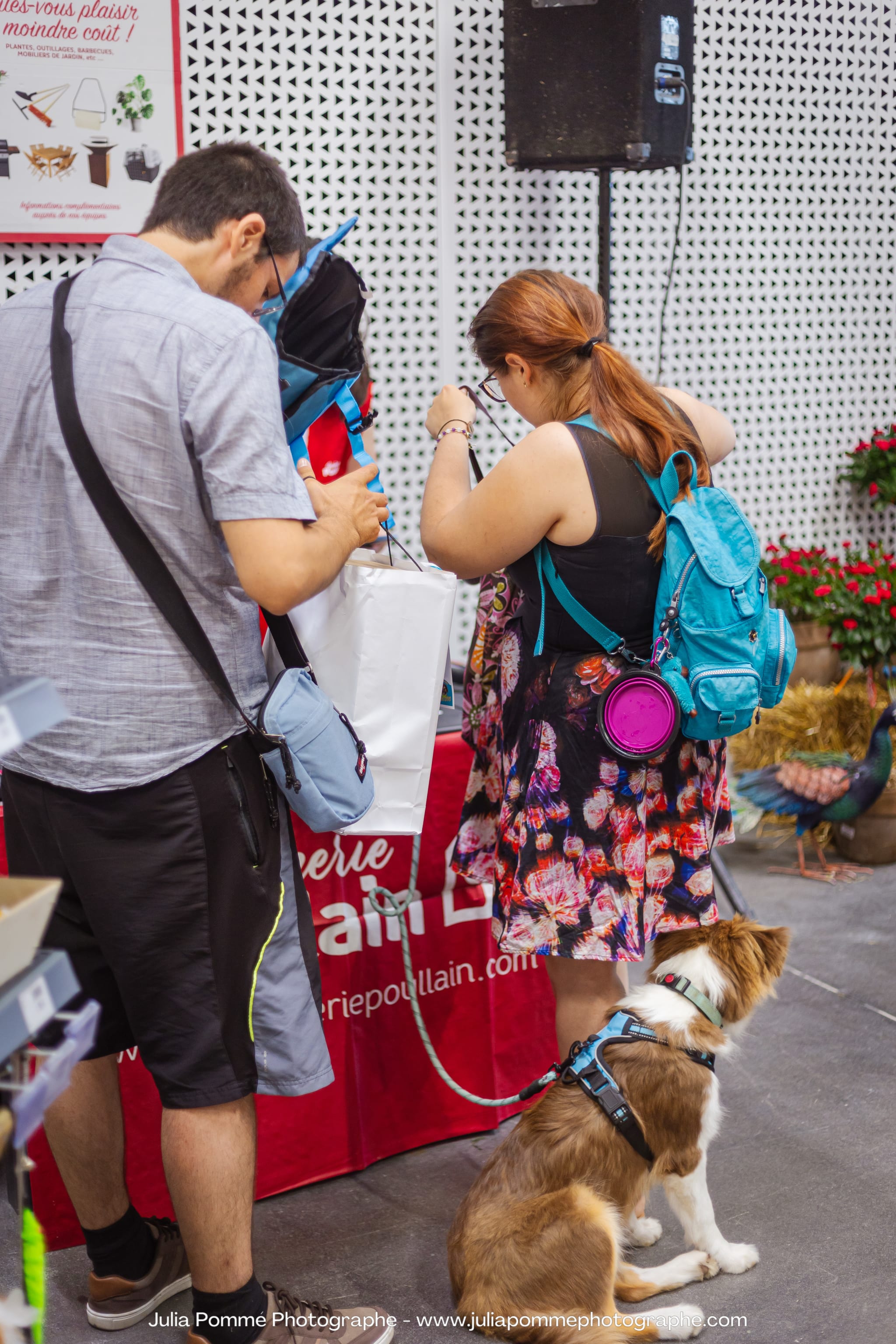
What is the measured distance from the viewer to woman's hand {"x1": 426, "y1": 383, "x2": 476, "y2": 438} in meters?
2.21

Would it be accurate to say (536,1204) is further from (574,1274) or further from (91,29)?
(91,29)

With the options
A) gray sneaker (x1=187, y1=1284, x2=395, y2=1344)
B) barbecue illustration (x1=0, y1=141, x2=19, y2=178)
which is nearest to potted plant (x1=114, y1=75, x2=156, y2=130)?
barbecue illustration (x1=0, y1=141, x2=19, y2=178)

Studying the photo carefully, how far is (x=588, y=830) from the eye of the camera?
6.70ft

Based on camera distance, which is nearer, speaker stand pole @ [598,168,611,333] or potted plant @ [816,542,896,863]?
speaker stand pole @ [598,168,611,333]

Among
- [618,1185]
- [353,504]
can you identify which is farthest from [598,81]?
[618,1185]

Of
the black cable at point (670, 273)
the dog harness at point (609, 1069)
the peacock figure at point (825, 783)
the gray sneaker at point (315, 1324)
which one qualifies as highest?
the black cable at point (670, 273)

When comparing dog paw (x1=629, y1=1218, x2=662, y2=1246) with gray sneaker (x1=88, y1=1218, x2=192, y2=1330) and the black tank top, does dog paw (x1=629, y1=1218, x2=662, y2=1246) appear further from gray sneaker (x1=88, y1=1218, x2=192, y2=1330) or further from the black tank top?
the black tank top

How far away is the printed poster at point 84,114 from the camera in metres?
3.41

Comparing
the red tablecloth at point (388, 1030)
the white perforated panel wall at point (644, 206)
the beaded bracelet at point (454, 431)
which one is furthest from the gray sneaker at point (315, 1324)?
the white perforated panel wall at point (644, 206)

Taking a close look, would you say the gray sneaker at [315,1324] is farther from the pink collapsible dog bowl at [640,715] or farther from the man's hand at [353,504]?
the man's hand at [353,504]

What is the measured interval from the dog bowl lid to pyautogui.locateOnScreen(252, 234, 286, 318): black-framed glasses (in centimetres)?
83

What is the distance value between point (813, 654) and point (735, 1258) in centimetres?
294

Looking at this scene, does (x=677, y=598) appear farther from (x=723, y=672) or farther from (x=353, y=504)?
(x=353, y=504)

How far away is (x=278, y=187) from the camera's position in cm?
166
